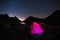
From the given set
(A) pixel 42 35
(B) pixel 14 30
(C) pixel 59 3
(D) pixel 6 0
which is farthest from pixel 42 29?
(D) pixel 6 0

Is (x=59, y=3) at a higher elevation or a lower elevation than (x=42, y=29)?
higher

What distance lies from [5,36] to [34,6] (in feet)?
1.00

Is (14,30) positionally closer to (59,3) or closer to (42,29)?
(42,29)

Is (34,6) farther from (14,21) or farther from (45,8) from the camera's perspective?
(14,21)

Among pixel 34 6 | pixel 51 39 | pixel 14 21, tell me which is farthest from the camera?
pixel 34 6

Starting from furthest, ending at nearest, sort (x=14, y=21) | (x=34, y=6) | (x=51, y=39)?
(x=34, y=6), (x=14, y=21), (x=51, y=39)

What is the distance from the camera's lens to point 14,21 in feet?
2.80

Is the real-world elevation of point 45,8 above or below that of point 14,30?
above

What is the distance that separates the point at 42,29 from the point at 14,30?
0.53ft

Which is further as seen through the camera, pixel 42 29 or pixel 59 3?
pixel 59 3

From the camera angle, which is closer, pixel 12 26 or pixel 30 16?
pixel 12 26

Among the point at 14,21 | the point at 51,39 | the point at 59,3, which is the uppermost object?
the point at 59,3

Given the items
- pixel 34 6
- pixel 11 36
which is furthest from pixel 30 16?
pixel 11 36

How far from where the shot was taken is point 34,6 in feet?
3.17
